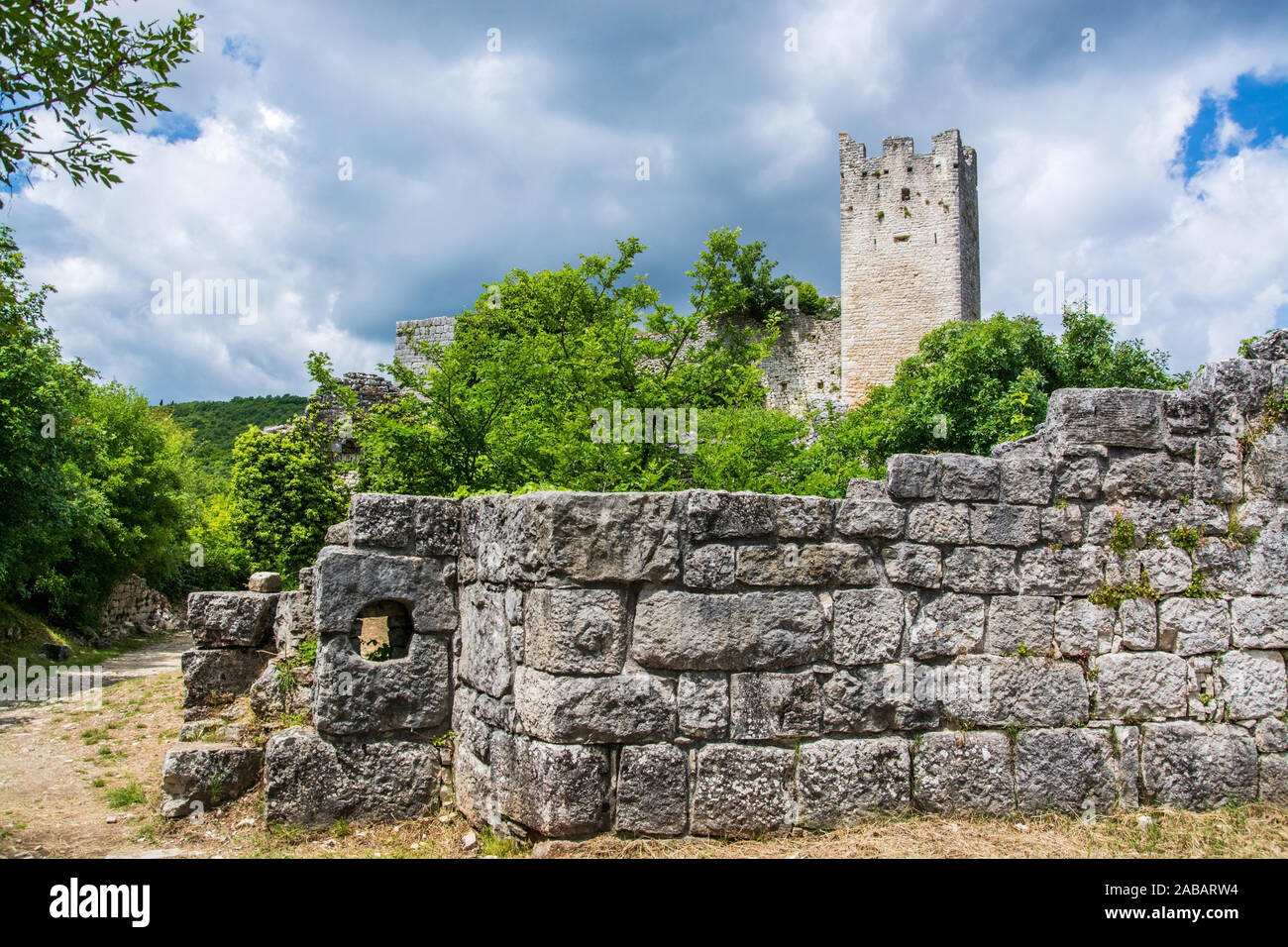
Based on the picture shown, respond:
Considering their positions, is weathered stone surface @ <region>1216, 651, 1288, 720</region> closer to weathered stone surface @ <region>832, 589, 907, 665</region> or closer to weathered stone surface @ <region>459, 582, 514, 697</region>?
weathered stone surface @ <region>832, 589, 907, 665</region>

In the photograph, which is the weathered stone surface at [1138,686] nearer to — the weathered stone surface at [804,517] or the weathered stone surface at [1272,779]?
the weathered stone surface at [1272,779]

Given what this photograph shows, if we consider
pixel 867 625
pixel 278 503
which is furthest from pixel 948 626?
pixel 278 503

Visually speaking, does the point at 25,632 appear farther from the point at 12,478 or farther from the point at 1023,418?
the point at 1023,418

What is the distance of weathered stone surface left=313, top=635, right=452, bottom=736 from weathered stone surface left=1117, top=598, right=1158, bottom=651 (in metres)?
4.13

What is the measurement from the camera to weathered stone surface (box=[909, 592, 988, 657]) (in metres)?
4.94

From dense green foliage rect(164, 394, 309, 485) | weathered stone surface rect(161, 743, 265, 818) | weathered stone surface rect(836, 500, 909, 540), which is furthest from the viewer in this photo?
dense green foliage rect(164, 394, 309, 485)

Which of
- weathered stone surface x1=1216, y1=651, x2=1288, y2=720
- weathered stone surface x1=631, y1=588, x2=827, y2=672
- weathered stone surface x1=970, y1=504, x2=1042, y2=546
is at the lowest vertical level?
weathered stone surface x1=1216, y1=651, x2=1288, y2=720

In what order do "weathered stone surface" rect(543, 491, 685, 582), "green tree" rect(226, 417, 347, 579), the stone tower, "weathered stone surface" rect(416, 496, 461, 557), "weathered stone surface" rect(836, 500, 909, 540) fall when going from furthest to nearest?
the stone tower
"green tree" rect(226, 417, 347, 579)
"weathered stone surface" rect(416, 496, 461, 557)
"weathered stone surface" rect(836, 500, 909, 540)
"weathered stone surface" rect(543, 491, 685, 582)

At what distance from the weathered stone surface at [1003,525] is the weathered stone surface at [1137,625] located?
0.71 metres

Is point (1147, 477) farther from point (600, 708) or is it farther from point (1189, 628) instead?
point (600, 708)

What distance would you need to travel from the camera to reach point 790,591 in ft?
15.5

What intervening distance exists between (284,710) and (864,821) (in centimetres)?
422

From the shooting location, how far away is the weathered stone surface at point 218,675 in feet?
23.3

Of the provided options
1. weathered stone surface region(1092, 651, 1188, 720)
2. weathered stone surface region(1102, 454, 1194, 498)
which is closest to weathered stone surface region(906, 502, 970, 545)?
weathered stone surface region(1102, 454, 1194, 498)
